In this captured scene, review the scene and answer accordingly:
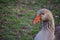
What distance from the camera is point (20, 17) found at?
6574 mm

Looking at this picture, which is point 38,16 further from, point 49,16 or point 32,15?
point 32,15

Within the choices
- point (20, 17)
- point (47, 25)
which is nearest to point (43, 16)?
point (47, 25)

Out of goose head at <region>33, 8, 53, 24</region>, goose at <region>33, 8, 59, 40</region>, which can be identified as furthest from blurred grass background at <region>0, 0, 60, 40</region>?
goose head at <region>33, 8, 53, 24</region>

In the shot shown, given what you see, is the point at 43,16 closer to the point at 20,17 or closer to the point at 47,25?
the point at 47,25

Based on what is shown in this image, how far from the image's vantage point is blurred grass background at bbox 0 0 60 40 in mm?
5730

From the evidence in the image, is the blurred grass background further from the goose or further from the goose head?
the goose head

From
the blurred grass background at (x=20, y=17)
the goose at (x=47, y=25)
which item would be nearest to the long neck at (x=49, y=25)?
the goose at (x=47, y=25)

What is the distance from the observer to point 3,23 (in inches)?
243

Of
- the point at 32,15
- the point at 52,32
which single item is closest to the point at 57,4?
the point at 32,15

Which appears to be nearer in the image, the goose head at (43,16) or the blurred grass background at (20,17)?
the goose head at (43,16)

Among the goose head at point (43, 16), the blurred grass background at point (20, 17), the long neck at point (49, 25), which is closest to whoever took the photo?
the goose head at point (43, 16)

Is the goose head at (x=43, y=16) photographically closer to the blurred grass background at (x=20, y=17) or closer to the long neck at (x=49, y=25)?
the long neck at (x=49, y=25)

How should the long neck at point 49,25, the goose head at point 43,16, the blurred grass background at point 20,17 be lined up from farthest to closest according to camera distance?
the blurred grass background at point 20,17, the long neck at point 49,25, the goose head at point 43,16

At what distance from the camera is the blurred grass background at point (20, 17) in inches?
226
